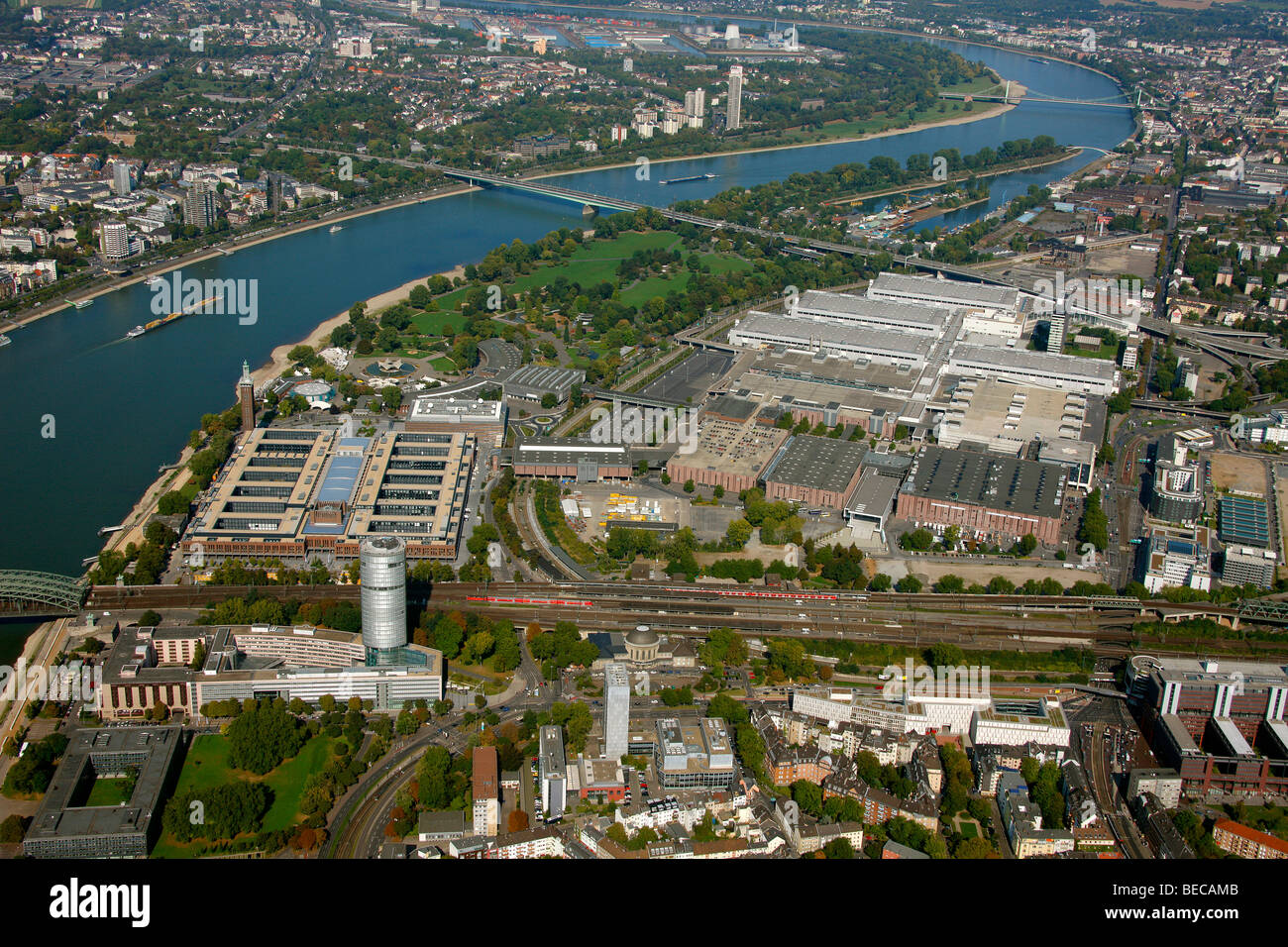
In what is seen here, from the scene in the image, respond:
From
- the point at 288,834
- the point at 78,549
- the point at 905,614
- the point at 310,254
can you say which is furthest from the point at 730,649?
the point at 310,254

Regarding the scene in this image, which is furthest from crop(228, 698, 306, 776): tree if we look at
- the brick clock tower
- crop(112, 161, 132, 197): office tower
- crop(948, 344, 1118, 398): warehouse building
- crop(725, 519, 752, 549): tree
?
crop(112, 161, 132, 197): office tower

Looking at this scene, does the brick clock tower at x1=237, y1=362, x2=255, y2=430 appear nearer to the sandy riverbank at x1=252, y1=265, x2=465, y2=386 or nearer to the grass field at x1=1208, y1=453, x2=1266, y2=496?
the sandy riverbank at x1=252, y1=265, x2=465, y2=386

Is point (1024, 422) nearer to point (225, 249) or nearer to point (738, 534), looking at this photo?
point (738, 534)

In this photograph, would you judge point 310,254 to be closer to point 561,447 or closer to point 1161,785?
point 561,447

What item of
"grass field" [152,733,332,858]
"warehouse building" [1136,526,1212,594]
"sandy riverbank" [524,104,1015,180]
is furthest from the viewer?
"sandy riverbank" [524,104,1015,180]
